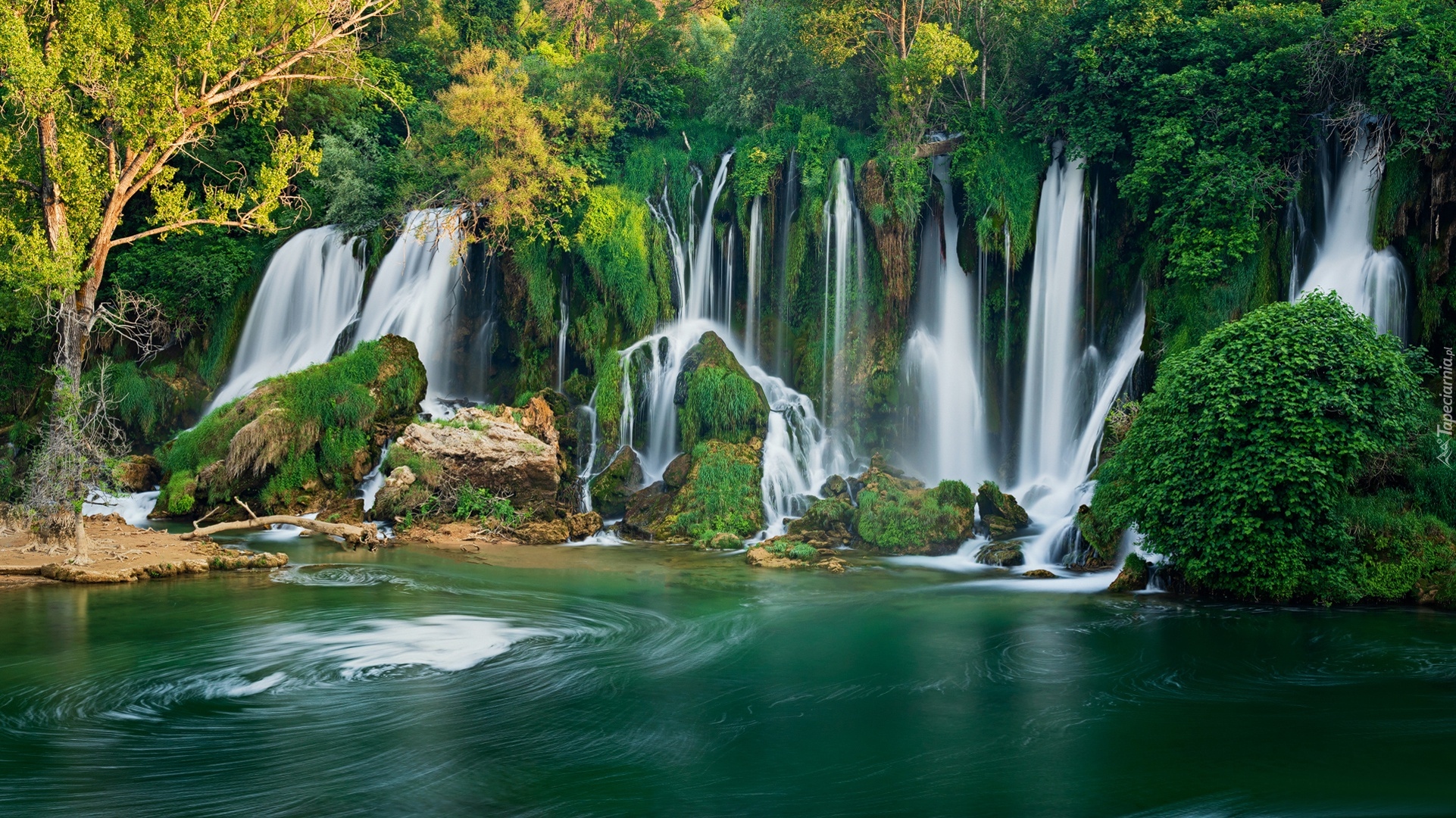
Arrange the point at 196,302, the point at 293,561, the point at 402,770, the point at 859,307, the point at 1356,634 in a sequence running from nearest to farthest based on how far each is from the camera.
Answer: the point at 402,770 → the point at 1356,634 → the point at 293,561 → the point at 859,307 → the point at 196,302

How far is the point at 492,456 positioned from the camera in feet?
62.4

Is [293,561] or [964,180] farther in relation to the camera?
[964,180]

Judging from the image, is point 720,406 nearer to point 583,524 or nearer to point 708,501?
point 708,501

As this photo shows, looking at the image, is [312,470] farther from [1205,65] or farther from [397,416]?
[1205,65]

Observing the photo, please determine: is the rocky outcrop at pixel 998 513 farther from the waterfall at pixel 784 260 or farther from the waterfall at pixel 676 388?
the waterfall at pixel 784 260

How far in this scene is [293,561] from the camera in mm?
15750

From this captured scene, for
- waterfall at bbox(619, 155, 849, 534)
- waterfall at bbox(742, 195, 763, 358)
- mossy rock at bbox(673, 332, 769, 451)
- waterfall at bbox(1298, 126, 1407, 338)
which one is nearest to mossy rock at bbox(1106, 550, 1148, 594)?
waterfall at bbox(1298, 126, 1407, 338)

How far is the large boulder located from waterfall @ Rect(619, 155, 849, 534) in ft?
15.1

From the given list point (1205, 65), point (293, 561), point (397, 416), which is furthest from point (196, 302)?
point (1205, 65)

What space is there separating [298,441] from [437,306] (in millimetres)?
5275

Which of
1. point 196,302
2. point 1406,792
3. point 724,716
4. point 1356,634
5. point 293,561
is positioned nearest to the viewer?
point 1406,792

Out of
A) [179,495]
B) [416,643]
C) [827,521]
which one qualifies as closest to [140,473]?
[179,495]

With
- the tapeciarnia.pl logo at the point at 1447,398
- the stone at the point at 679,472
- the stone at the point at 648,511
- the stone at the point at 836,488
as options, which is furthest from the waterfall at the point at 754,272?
the tapeciarnia.pl logo at the point at 1447,398

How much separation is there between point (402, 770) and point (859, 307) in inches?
637
